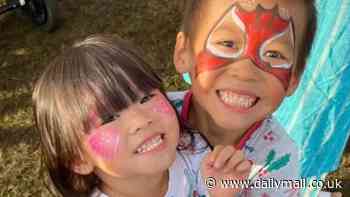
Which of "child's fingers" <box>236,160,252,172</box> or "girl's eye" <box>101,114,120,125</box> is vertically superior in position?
"girl's eye" <box>101,114,120,125</box>

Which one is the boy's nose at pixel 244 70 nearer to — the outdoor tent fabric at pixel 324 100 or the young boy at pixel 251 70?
the young boy at pixel 251 70

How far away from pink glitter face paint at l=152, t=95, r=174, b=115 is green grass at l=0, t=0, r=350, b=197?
165 centimetres

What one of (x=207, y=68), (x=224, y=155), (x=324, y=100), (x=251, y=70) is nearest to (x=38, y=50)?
(x=324, y=100)

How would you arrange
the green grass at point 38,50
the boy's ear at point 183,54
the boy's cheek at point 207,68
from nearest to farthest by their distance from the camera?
1. the boy's cheek at point 207,68
2. the boy's ear at point 183,54
3. the green grass at point 38,50

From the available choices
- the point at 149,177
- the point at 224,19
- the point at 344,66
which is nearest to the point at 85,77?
the point at 149,177

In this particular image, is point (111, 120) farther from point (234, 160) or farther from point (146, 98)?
point (234, 160)

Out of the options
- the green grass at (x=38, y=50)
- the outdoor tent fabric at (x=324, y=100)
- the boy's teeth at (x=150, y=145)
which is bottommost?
the green grass at (x=38, y=50)

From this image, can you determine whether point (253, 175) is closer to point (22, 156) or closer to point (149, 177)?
point (149, 177)

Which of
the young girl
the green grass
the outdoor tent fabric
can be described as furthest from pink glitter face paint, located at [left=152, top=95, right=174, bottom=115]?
the green grass

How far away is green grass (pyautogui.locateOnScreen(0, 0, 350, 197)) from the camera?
10.1ft

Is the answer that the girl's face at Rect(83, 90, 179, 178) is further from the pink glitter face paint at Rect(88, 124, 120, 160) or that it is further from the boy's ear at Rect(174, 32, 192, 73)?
the boy's ear at Rect(174, 32, 192, 73)

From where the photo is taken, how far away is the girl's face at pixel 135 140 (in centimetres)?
140

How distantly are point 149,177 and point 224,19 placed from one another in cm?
52

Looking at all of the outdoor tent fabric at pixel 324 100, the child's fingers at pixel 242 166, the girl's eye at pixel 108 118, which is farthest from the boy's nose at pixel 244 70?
the outdoor tent fabric at pixel 324 100
